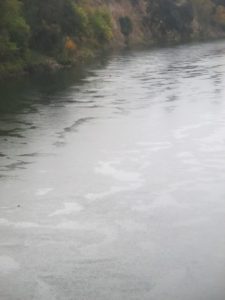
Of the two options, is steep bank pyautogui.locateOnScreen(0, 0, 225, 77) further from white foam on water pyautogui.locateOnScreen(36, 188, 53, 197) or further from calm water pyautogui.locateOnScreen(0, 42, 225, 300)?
white foam on water pyautogui.locateOnScreen(36, 188, 53, 197)

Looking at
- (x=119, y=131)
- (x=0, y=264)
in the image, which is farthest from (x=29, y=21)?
(x=0, y=264)

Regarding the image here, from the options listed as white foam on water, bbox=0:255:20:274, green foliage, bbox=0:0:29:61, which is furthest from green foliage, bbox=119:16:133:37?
white foam on water, bbox=0:255:20:274

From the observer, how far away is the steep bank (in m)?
45.8

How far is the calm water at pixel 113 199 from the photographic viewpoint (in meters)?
11.5

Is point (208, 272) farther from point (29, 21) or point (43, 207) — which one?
point (29, 21)

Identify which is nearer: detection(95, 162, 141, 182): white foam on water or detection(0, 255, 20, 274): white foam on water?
detection(0, 255, 20, 274): white foam on water

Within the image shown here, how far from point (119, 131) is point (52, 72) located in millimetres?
26209

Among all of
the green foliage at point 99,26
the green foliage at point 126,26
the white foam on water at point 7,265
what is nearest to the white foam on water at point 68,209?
the white foam on water at point 7,265

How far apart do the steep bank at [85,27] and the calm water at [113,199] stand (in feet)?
45.9

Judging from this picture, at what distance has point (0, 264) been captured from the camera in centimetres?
1225

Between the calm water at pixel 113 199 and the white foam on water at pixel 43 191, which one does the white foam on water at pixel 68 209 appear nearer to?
the calm water at pixel 113 199

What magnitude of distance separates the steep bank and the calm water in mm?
13999

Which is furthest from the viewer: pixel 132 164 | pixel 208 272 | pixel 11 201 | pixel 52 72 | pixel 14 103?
pixel 52 72

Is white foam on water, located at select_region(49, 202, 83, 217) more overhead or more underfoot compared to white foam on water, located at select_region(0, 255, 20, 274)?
more underfoot
